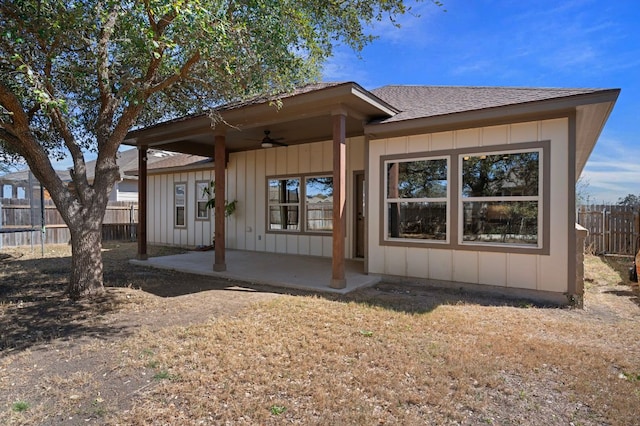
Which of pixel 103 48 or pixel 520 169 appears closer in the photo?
pixel 103 48

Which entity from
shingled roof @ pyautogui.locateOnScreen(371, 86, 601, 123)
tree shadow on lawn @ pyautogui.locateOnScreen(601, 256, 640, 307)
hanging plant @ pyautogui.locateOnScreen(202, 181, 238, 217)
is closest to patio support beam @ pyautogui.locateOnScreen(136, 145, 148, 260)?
hanging plant @ pyautogui.locateOnScreen(202, 181, 238, 217)

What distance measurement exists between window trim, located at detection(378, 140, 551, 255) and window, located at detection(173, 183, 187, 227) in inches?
308

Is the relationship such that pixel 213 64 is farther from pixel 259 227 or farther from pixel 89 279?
pixel 259 227

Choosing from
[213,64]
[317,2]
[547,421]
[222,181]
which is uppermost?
[317,2]

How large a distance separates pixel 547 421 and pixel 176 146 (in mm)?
9330

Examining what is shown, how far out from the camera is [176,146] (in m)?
9.46

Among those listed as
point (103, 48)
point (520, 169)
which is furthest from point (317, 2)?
point (520, 169)

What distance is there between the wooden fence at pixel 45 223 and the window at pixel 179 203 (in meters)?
3.34

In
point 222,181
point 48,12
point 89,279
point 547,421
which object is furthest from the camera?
point 222,181

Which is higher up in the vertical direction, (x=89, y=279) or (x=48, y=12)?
(x=48, y=12)

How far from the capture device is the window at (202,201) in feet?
37.5

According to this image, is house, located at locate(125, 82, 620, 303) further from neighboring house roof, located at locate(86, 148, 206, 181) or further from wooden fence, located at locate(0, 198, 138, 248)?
wooden fence, located at locate(0, 198, 138, 248)

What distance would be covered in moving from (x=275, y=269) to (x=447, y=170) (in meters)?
3.80

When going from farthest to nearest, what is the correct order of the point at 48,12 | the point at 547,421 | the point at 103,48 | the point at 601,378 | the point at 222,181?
the point at 222,181 < the point at 103,48 < the point at 48,12 < the point at 601,378 < the point at 547,421
